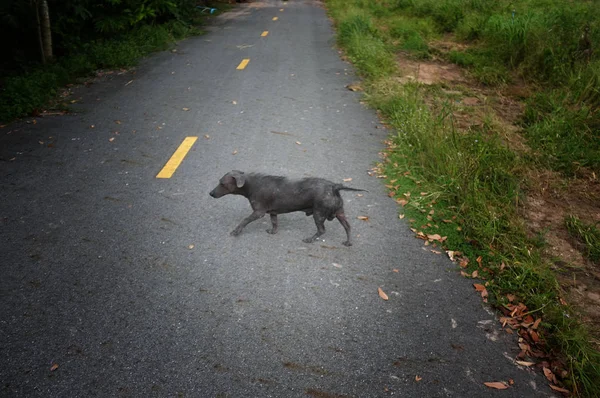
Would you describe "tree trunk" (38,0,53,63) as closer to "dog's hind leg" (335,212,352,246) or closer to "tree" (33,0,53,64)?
"tree" (33,0,53,64)

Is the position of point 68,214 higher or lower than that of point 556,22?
lower

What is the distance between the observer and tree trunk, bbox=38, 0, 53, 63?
10.6m

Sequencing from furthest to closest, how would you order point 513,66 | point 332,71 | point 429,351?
1. point 332,71
2. point 513,66
3. point 429,351

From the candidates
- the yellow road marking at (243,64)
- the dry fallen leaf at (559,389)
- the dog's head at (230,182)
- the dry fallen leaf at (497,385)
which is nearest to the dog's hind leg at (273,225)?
the dog's head at (230,182)

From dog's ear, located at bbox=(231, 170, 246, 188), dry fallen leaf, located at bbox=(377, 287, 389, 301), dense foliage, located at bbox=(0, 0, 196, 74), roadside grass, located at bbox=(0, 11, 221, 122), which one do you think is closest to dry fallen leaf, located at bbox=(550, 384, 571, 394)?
dry fallen leaf, located at bbox=(377, 287, 389, 301)

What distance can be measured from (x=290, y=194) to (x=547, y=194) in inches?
154

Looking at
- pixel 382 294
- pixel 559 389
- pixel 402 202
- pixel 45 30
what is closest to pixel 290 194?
pixel 382 294

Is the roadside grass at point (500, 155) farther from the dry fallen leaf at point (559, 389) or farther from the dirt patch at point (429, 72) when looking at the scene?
the dirt patch at point (429, 72)

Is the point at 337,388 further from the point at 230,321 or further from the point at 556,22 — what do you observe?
the point at 556,22

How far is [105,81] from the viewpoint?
1052 centimetres

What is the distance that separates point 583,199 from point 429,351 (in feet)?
13.3

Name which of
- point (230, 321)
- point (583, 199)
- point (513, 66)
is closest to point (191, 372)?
point (230, 321)

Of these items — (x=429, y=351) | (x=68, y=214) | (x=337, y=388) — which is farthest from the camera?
(x=68, y=214)

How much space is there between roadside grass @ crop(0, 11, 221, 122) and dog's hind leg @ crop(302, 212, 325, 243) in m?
6.89
